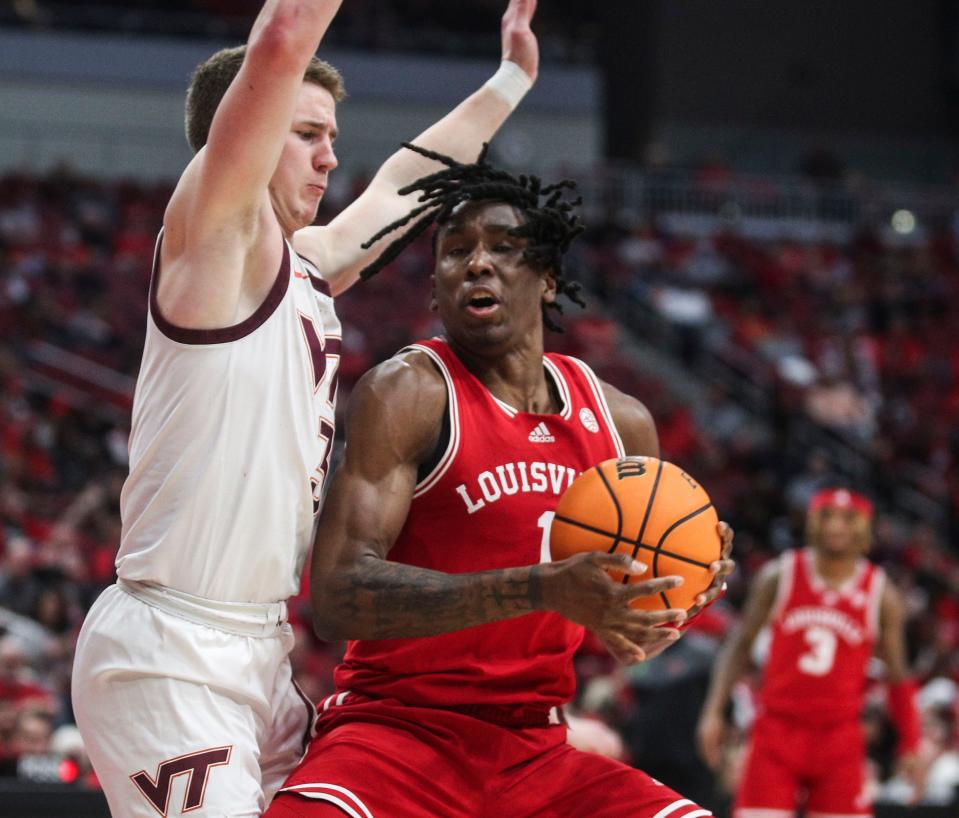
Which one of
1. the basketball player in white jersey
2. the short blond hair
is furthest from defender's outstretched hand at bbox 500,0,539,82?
the basketball player in white jersey

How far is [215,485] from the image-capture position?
3031 millimetres

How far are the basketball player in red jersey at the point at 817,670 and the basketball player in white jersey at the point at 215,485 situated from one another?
4.35 meters

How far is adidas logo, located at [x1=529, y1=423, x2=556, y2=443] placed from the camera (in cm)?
352

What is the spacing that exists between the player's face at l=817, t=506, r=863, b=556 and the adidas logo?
165 inches

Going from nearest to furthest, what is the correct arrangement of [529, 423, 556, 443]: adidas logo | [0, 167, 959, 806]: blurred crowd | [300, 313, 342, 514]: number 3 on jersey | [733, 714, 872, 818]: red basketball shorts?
1. [300, 313, 342, 514]: number 3 on jersey
2. [529, 423, 556, 443]: adidas logo
3. [733, 714, 872, 818]: red basketball shorts
4. [0, 167, 959, 806]: blurred crowd

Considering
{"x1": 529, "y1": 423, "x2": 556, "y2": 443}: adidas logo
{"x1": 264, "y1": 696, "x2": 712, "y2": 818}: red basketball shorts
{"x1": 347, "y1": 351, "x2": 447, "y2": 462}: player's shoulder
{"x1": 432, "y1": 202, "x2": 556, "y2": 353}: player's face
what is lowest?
{"x1": 264, "y1": 696, "x2": 712, "y2": 818}: red basketball shorts

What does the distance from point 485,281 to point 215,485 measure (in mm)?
Answer: 899

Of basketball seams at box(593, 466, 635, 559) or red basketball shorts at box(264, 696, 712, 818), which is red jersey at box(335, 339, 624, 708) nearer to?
red basketball shorts at box(264, 696, 712, 818)

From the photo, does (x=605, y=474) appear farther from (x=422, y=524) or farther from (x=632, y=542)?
(x=422, y=524)

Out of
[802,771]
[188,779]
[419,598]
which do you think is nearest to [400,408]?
[419,598]

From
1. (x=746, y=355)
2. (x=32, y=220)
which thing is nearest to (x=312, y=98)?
(x=32, y=220)

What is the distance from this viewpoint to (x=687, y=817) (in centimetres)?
322

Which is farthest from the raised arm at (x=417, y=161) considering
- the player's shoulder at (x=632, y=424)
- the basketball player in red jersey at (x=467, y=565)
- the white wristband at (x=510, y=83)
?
the player's shoulder at (x=632, y=424)

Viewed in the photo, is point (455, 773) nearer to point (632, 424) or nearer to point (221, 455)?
point (221, 455)
